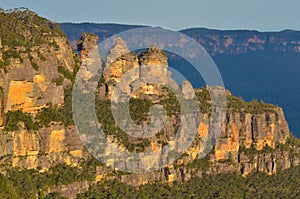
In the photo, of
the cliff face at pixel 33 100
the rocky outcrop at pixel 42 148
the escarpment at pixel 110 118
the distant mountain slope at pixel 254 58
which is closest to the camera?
the rocky outcrop at pixel 42 148

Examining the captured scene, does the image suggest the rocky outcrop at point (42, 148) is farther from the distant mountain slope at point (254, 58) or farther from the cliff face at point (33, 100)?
the distant mountain slope at point (254, 58)

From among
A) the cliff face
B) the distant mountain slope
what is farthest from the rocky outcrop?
the distant mountain slope

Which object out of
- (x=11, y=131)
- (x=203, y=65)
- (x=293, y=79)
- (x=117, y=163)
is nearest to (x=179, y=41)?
(x=203, y=65)

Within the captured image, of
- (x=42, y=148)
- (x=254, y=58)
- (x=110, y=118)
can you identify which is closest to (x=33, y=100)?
(x=42, y=148)

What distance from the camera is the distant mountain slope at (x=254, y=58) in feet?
514

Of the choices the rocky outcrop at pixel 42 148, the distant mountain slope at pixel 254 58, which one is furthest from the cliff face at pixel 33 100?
the distant mountain slope at pixel 254 58

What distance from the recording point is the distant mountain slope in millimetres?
156625

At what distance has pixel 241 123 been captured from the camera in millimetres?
68438

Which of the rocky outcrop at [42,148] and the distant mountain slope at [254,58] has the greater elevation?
the distant mountain slope at [254,58]

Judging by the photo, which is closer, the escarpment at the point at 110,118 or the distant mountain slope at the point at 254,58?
the escarpment at the point at 110,118

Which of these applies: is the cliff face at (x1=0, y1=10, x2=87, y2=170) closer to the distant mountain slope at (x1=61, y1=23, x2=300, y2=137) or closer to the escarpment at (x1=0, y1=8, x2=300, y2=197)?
the escarpment at (x1=0, y1=8, x2=300, y2=197)

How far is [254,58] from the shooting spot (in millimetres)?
184375

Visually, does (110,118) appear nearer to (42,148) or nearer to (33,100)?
(33,100)

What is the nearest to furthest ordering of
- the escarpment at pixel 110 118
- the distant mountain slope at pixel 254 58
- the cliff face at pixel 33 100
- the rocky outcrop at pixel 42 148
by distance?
the rocky outcrop at pixel 42 148 < the cliff face at pixel 33 100 < the escarpment at pixel 110 118 < the distant mountain slope at pixel 254 58
